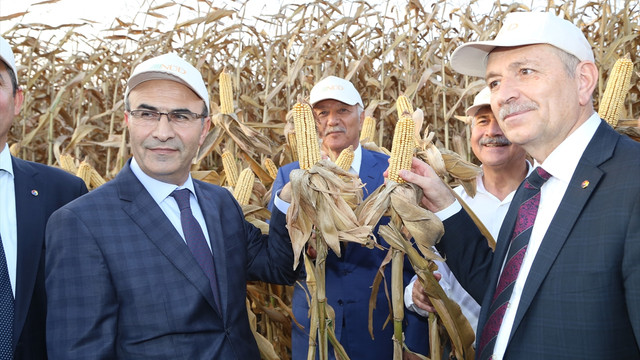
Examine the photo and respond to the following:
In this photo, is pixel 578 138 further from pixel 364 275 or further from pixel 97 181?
pixel 97 181

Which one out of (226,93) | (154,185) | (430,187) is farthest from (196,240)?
(226,93)

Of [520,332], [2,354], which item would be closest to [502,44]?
[520,332]

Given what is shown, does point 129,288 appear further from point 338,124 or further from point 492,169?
point 338,124

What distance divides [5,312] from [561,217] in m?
2.43

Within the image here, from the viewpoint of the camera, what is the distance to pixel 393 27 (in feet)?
24.1

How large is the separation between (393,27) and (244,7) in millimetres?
2199

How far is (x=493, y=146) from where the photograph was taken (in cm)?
351

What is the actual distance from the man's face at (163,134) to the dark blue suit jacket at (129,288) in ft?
0.43

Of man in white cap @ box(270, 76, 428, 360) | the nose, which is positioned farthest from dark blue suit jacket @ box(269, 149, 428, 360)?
the nose

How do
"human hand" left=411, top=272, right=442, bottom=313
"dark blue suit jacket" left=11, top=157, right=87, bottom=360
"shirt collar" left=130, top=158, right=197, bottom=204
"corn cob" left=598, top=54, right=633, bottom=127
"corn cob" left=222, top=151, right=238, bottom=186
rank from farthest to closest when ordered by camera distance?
1. "corn cob" left=222, top=151, right=238, bottom=186
2. "corn cob" left=598, top=54, right=633, bottom=127
3. "human hand" left=411, top=272, right=442, bottom=313
4. "shirt collar" left=130, top=158, right=197, bottom=204
5. "dark blue suit jacket" left=11, top=157, right=87, bottom=360

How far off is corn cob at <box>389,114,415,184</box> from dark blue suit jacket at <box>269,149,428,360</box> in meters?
0.87

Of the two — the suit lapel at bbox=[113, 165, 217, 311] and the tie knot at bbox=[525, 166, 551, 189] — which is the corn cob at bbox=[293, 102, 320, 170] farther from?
the tie knot at bbox=[525, 166, 551, 189]

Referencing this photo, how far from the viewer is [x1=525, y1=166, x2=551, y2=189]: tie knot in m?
2.11

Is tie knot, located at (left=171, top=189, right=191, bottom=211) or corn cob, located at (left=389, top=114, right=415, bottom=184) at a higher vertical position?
corn cob, located at (left=389, top=114, right=415, bottom=184)
